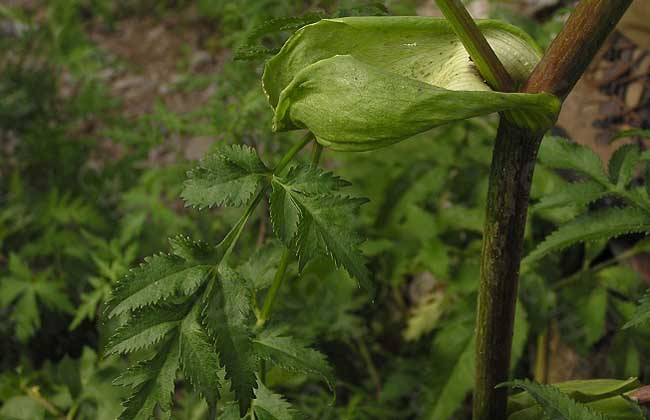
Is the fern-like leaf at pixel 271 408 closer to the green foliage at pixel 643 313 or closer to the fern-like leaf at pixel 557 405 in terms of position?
the fern-like leaf at pixel 557 405

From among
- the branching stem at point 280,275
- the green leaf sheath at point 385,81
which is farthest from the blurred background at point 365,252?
the green leaf sheath at point 385,81

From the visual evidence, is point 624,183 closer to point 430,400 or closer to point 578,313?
point 578,313

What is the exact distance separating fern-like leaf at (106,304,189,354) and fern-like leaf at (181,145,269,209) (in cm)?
13

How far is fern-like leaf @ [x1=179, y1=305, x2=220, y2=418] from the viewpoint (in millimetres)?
794

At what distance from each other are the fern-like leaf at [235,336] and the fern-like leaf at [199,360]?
0.02 metres

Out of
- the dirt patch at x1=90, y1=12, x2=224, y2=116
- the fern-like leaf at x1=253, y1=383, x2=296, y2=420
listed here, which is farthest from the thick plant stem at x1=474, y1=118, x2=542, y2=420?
the dirt patch at x1=90, y1=12, x2=224, y2=116

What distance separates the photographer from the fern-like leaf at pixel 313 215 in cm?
81

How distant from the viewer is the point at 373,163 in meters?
2.09

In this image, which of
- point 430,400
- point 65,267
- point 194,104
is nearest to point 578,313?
point 430,400

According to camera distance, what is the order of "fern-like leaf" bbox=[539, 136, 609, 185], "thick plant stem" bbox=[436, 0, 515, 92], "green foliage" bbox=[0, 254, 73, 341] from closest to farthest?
"thick plant stem" bbox=[436, 0, 515, 92], "fern-like leaf" bbox=[539, 136, 609, 185], "green foliage" bbox=[0, 254, 73, 341]

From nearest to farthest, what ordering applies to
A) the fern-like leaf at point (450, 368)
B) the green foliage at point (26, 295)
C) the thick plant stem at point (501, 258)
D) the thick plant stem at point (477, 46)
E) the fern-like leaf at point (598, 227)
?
the thick plant stem at point (477, 46)
the thick plant stem at point (501, 258)
the fern-like leaf at point (598, 227)
the fern-like leaf at point (450, 368)
the green foliage at point (26, 295)

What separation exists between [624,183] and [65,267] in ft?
5.66

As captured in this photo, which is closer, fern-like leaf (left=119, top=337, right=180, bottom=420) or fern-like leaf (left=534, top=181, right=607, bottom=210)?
fern-like leaf (left=119, top=337, right=180, bottom=420)

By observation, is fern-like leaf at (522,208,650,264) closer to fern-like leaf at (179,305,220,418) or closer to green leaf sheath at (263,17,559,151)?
green leaf sheath at (263,17,559,151)
